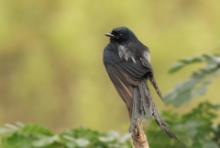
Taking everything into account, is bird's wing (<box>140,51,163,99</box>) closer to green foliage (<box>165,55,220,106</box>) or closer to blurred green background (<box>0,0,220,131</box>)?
green foliage (<box>165,55,220,106</box>)

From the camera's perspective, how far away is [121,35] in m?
3.09

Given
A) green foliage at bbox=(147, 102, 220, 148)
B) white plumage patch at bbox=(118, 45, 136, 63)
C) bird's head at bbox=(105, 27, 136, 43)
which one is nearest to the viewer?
white plumage patch at bbox=(118, 45, 136, 63)

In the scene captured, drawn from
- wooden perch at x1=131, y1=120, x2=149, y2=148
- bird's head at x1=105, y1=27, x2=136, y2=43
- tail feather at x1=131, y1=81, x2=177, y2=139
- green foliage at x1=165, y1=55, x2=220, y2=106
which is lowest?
wooden perch at x1=131, y1=120, x2=149, y2=148

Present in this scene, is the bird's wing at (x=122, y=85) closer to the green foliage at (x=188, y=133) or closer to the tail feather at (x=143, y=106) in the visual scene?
the tail feather at (x=143, y=106)

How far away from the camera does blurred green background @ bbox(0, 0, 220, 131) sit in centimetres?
802

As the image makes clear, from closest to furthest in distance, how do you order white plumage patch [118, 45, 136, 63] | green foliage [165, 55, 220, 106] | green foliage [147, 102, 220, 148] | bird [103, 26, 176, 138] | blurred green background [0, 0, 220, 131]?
bird [103, 26, 176, 138] → white plumage patch [118, 45, 136, 63] → green foliage [147, 102, 220, 148] → green foliage [165, 55, 220, 106] → blurred green background [0, 0, 220, 131]

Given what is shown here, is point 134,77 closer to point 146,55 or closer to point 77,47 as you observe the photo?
point 146,55

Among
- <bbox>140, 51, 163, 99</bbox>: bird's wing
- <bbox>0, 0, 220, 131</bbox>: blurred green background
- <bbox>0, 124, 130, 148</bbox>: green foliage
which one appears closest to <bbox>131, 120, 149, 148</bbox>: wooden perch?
<bbox>140, 51, 163, 99</bbox>: bird's wing

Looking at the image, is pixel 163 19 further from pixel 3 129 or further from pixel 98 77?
pixel 3 129

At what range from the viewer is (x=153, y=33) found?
326 inches


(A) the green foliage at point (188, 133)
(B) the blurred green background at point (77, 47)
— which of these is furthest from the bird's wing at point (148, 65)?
(B) the blurred green background at point (77, 47)

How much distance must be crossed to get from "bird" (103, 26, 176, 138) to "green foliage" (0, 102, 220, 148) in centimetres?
23

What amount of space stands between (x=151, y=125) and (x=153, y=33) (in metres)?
4.91

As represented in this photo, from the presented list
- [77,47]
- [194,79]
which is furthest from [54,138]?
[77,47]
